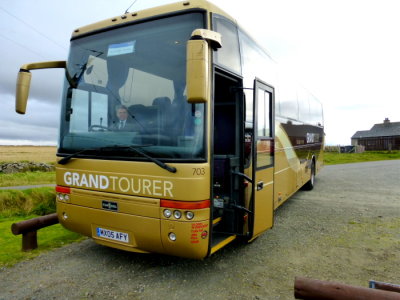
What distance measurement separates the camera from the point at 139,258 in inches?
188

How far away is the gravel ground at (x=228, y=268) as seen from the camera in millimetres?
3762

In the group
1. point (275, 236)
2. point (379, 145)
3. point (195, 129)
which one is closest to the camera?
point (195, 129)

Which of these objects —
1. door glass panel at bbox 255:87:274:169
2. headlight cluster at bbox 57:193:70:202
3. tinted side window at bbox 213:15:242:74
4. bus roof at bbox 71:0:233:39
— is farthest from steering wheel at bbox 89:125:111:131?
door glass panel at bbox 255:87:274:169

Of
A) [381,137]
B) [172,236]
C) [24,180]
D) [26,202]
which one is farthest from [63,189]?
[381,137]

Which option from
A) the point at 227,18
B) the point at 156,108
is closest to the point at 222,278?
the point at 156,108

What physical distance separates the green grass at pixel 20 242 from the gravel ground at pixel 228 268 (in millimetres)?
232

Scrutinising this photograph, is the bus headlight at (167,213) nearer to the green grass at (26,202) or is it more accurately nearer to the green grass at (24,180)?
the green grass at (26,202)

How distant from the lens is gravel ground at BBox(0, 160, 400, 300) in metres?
3.76

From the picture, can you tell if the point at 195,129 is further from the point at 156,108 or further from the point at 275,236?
the point at 275,236

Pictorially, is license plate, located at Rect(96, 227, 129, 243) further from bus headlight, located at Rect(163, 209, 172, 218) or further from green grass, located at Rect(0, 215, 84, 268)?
green grass, located at Rect(0, 215, 84, 268)

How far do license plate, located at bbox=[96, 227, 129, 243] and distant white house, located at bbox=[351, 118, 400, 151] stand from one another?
196 ft

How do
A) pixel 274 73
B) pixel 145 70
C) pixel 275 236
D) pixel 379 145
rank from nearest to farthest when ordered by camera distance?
pixel 145 70 → pixel 275 236 → pixel 274 73 → pixel 379 145

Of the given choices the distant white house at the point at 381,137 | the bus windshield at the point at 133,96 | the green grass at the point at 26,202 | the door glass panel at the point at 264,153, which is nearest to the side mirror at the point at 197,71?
the bus windshield at the point at 133,96

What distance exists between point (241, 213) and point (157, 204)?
1.50 m
